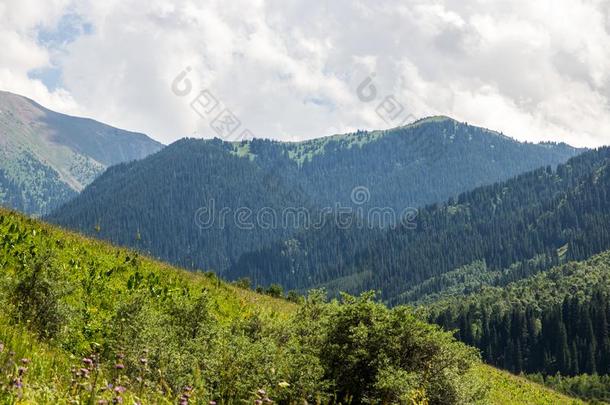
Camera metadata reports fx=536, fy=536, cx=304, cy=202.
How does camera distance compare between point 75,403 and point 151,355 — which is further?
point 151,355

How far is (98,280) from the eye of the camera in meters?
19.0

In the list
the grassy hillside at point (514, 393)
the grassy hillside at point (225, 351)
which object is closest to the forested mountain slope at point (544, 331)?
the grassy hillside at point (514, 393)

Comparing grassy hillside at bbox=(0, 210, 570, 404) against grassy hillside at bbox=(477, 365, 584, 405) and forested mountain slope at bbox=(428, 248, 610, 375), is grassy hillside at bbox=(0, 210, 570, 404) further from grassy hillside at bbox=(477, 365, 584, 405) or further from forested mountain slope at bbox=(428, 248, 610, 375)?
forested mountain slope at bbox=(428, 248, 610, 375)

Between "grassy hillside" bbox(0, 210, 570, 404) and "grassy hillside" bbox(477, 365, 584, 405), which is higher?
"grassy hillside" bbox(0, 210, 570, 404)

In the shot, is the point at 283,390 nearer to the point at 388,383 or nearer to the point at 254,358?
the point at 254,358

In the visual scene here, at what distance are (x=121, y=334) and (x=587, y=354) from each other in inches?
5944

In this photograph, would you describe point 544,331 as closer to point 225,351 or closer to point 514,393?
point 514,393

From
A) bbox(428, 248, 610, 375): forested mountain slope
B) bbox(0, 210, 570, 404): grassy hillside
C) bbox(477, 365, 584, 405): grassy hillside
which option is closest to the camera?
bbox(0, 210, 570, 404): grassy hillside

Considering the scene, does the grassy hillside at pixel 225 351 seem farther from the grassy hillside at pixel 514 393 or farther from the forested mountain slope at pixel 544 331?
the forested mountain slope at pixel 544 331

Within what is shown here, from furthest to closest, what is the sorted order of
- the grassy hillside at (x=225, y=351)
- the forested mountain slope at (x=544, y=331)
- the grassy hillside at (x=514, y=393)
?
the forested mountain slope at (x=544, y=331) < the grassy hillside at (x=514, y=393) < the grassy hillside at (x=225, y=351)

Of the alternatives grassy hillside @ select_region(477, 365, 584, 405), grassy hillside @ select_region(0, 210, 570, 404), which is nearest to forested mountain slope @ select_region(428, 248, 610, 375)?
grassy hillside @ select_region(477, 365, 584, 405)

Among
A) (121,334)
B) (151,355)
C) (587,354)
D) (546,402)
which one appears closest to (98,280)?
(121,334)

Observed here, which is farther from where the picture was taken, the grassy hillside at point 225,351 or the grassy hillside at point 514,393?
the grassy hillside at point 514,393

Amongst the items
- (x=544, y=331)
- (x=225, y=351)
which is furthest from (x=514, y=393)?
(x=544, y=331)
